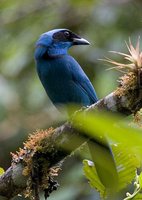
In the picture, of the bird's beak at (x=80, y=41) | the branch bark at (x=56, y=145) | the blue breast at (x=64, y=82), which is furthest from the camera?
the bird's beak at (x=80, y=41)

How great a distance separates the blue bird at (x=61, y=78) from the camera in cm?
386

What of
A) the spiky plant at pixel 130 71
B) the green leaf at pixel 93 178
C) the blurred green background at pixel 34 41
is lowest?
the blurred green background at pixel 34 41

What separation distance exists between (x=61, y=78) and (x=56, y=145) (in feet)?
5.07

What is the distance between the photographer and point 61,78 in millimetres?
3914

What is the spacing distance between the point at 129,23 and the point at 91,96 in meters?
1.31

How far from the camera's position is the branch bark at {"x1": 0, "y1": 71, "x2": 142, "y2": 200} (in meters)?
2.16

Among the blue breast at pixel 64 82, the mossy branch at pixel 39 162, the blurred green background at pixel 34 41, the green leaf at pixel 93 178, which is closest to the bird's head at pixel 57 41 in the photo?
the blue breast at pixel 64 82

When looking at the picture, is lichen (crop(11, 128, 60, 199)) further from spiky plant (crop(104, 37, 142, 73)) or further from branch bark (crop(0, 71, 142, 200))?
spiky plant (crop(104, 37, 142, 73))

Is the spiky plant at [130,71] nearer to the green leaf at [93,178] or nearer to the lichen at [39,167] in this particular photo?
the green leaf at [93,178]

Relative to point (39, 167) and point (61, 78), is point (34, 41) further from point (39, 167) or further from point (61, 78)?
point (39, 167)

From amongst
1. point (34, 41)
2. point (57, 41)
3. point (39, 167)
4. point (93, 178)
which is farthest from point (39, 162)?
point (34, 41)

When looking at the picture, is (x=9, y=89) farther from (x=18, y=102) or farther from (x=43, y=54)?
(x=43, y=54)

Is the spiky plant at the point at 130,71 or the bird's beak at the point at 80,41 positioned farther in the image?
the bird's beak at the point at 80,41

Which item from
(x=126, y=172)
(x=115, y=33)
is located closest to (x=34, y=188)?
(x=126, y=172)
